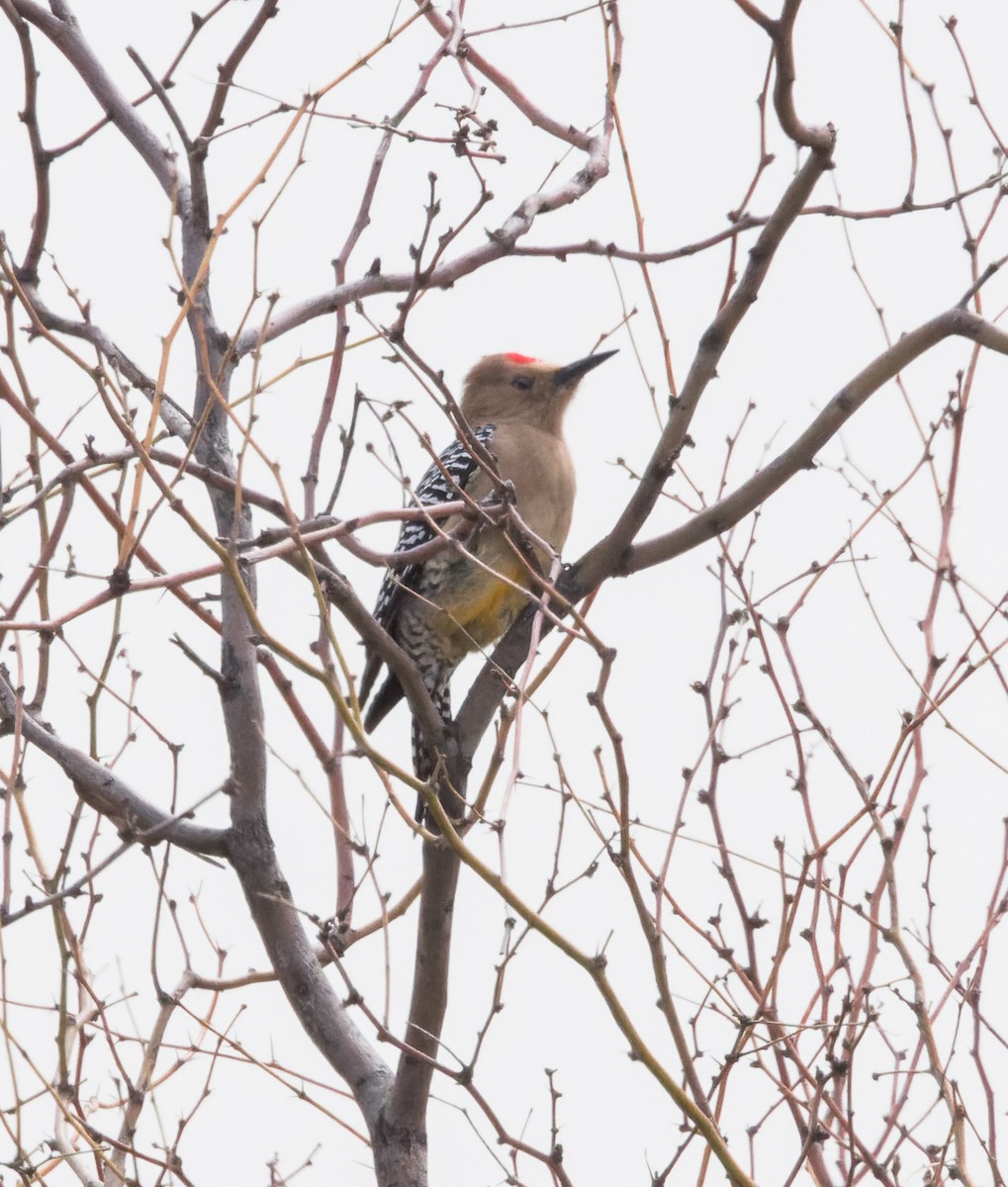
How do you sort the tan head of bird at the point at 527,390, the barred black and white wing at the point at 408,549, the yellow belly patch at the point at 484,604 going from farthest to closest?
the tan head of bird at the point at 527,390, the yellow belly patch at the point at 484,604, the barred black and white wing at the point at 408,549

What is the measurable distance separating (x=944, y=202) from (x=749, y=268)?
2.93 feet

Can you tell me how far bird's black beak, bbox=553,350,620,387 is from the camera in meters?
7.99

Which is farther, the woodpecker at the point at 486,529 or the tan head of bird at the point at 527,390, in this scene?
the tan head of bird at the point at 527,390

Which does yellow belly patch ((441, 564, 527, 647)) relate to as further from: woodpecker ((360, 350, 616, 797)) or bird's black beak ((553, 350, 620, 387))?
bird's black beak ((553, 350, 620, 387))

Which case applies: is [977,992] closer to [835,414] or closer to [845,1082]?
[845,1082]

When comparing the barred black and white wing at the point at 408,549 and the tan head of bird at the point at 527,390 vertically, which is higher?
the tan head of bird at the point at 527,390

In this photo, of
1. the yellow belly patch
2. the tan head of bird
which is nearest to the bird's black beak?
the tan head of bird

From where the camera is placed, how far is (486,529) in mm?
6559

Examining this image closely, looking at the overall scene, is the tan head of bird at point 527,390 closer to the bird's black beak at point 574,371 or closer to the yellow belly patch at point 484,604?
the bird's black beak at point 574,371

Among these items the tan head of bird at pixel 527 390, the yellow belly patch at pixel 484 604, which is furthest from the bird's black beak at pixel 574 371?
the yellow belly patch at pixel 484 604

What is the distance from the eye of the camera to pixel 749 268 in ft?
12.5

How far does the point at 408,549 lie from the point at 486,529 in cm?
36

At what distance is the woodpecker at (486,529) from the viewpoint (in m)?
6.83

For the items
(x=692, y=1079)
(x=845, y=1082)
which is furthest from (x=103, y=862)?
(x=845, y=1082)
